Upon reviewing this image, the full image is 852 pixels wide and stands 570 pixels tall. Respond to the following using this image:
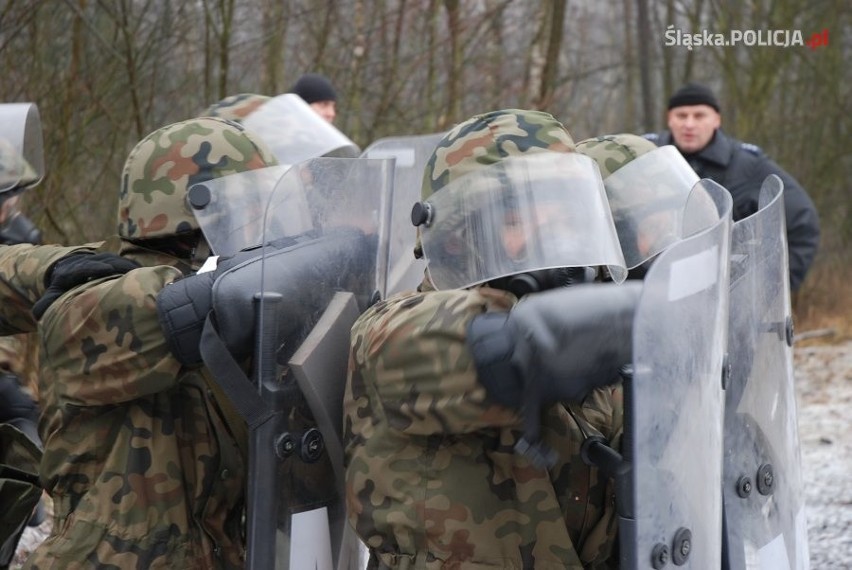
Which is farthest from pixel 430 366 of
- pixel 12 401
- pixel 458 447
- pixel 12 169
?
pixel 12 401

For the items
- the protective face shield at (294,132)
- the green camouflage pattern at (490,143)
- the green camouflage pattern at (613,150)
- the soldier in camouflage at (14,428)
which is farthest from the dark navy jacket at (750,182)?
the green camouflage pattern at (490,143)

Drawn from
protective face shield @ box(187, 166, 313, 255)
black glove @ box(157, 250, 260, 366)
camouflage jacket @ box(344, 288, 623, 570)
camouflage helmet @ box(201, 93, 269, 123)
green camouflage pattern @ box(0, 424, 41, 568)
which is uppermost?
camouflage helmet @ box(201, 93, 269, 123)

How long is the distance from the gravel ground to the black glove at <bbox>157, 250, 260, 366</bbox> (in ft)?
6.98

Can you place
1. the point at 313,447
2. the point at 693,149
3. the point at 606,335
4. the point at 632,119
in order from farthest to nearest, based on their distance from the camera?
the point at 632,119
the point at 693,149
the point at 313,447
the point at 606,335

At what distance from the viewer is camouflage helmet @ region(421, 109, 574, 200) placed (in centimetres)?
212

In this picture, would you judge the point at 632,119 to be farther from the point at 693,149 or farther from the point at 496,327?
the point at 496,327

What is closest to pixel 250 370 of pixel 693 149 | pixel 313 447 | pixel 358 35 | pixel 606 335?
pixel 313 447

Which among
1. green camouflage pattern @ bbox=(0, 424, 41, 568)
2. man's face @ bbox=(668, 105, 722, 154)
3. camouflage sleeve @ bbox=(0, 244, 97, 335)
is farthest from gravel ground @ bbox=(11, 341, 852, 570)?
camouflage sleeve @ bbox=(0, 244, 97, 335)

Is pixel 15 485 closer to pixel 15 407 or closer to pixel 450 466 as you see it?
pixel 15 407

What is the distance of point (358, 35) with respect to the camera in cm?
790

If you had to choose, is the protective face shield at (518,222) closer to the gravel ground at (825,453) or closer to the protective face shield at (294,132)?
the protective face shield at (294,132)

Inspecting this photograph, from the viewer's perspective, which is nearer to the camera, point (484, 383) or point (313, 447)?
point (484, 383)

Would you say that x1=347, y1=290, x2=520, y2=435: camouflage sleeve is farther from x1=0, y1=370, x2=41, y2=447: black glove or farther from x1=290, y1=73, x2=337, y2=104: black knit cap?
x1=290, y1=73, x2=337, y2=104: black knit cap

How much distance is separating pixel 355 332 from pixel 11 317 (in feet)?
3.20
